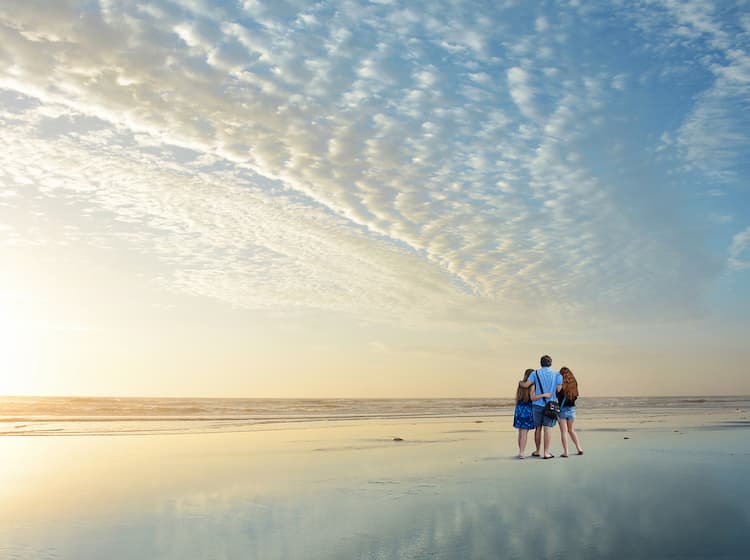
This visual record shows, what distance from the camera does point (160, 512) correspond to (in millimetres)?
9039

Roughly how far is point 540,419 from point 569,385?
117 centimetres

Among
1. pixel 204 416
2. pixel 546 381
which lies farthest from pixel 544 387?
pixel 204 416

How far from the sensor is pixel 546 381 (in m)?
16.0

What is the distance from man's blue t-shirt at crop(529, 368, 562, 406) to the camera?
52.4 ft

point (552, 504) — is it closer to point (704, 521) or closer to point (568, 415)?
point (704, 521)

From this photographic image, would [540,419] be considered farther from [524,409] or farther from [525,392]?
[525,392]

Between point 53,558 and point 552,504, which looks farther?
point 552,504

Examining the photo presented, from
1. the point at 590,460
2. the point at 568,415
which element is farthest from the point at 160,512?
the point at 568,415

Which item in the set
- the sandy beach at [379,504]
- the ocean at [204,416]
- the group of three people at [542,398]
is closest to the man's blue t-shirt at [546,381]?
the group of three people at [542,398]

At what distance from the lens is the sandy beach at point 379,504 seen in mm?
6863

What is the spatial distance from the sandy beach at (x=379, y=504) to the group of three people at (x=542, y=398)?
0.92 metres

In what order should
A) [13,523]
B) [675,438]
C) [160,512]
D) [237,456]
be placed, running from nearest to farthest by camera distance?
[13,523], [160,512], [237,456], [675,438]

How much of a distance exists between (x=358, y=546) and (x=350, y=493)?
11.3 feet

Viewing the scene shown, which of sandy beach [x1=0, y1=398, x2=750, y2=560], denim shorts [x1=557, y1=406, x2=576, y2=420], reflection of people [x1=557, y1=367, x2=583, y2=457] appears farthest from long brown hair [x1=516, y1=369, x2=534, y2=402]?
sandy beach [x1=0, y1=398, x2=750, y2=560]
